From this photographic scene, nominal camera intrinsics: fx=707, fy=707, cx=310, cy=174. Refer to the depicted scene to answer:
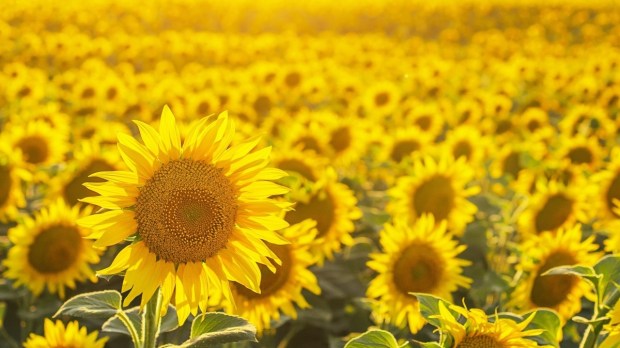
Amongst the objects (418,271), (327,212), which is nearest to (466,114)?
(327,212)

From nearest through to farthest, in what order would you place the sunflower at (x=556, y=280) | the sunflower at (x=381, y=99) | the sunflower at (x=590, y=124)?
the sunflower at (x=556, y=280), the sunflower at (x=590, y=124), the sunflower at (x=381, y=99)

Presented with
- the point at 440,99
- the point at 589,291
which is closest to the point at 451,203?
the point at 589,291

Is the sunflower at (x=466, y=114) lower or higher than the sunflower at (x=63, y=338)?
higher

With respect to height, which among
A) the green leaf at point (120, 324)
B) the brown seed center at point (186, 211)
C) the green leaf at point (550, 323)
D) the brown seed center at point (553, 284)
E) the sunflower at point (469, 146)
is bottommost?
the brown seed center at point (553, 284)

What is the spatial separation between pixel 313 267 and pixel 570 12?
25.3m

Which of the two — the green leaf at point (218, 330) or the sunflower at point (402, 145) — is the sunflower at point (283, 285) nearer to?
the green leaf at point (218, 330)

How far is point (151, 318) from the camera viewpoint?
2.06 m

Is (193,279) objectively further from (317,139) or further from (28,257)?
(317,139)

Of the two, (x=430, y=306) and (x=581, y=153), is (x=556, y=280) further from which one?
(x=581, y=153)

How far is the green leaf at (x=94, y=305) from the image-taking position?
2.12 meters

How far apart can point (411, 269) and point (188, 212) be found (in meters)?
1.81

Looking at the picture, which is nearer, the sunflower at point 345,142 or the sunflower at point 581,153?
the sunflower at point 581,153

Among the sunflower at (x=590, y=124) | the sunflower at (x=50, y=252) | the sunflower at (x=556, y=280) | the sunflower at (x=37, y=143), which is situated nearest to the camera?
the sunflower at (x=556, y=280)

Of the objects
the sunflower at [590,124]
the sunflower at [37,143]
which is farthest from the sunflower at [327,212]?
the sunflower at [590,124]
